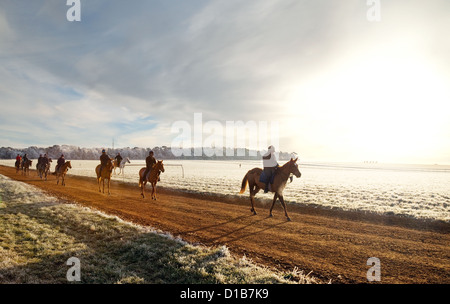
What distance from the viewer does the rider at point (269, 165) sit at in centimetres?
1247

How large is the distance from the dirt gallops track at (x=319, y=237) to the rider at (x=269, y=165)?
2.15 meters

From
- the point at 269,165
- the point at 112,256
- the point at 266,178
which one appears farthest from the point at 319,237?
the point at 112,256

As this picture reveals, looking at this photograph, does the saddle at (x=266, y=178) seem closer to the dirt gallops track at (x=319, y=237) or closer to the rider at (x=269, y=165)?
the rider at (x=269, y=165)

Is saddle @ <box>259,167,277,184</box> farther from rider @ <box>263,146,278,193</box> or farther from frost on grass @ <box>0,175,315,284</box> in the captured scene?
frost on grass @ <box>0,175,315,284</box>

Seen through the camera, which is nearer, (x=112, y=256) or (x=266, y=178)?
(x=112, y=256)

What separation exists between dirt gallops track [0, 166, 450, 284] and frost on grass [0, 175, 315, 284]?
103 cm

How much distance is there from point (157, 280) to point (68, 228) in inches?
257

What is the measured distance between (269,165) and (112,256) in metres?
8.64

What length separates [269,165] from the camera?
1252 centimetres

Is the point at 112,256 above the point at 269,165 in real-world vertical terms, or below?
below

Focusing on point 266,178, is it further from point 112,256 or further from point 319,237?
point 112,256

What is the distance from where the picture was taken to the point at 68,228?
9680 millimetres

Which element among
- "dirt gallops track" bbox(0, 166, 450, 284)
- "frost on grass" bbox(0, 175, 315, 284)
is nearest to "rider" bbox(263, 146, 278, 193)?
"dirt gallops track" bbox(0, 166, 450, 284)
